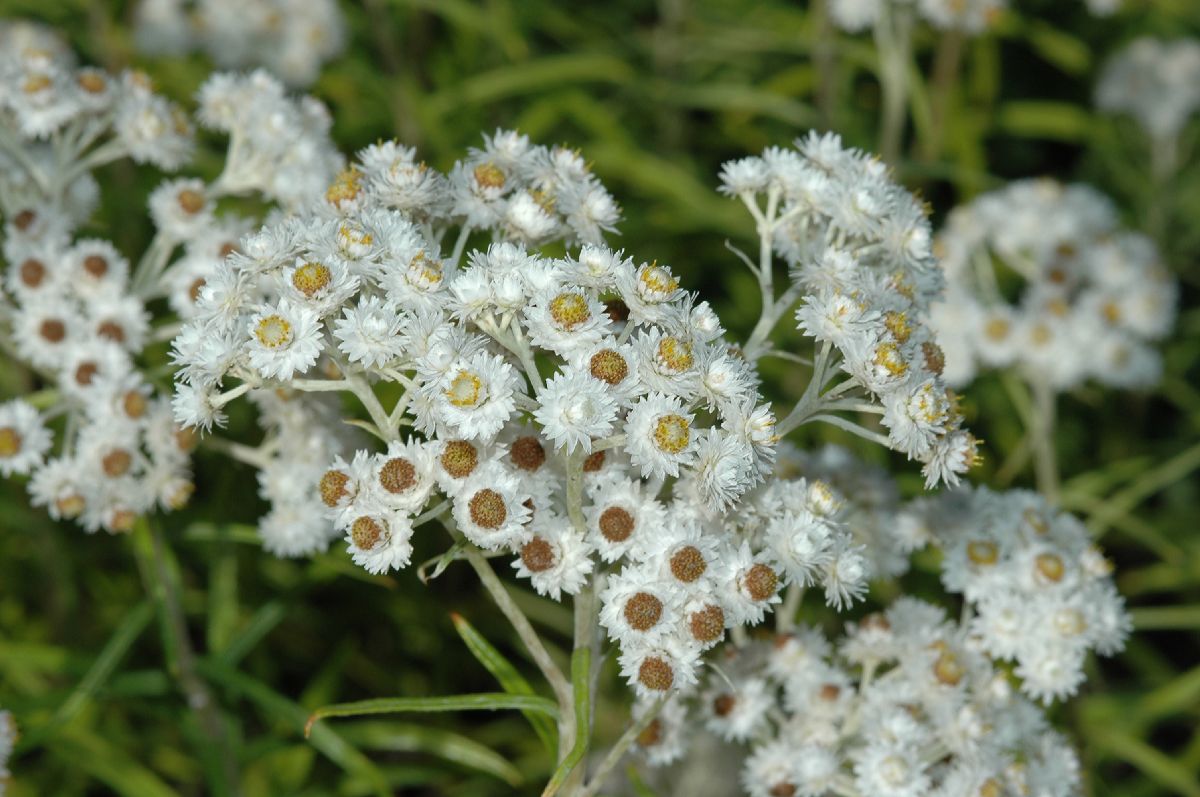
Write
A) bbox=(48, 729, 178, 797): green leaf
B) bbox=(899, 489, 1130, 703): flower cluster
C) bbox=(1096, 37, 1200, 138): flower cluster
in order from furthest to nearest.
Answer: bbox=(1096, 37, 1200, 138): flower cluster
bbox=(48, 729, 178, 797): green leaf
bbox=(899, 489, 1130, 703): flower cluster

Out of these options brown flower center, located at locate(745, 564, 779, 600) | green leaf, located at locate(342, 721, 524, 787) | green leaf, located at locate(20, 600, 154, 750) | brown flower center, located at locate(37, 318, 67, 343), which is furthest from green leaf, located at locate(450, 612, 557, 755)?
brown flower center, located at locate(37, 318, 67, 343)

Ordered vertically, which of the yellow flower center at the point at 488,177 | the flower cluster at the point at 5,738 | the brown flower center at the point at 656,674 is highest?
the yellow flower center at the point at 488,177

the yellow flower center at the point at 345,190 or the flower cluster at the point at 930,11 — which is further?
the flower cluster at the point at 930,11

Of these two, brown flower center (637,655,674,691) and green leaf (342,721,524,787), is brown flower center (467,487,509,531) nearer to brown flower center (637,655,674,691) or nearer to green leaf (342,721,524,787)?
brown flower center (637,655,674,691)

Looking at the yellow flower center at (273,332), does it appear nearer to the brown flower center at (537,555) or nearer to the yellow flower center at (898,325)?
the brown flower center at (537,555)

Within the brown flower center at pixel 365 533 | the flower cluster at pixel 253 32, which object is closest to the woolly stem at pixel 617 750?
the brown flower center at pixel 365 533

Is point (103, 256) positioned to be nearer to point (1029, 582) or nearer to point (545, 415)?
point (545, 415)

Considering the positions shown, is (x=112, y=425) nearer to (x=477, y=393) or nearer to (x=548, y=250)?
(x=477, y=393)

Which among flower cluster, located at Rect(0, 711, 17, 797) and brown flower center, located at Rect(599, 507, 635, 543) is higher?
brown flower center, located at Rect(599, 507, 635, 543)

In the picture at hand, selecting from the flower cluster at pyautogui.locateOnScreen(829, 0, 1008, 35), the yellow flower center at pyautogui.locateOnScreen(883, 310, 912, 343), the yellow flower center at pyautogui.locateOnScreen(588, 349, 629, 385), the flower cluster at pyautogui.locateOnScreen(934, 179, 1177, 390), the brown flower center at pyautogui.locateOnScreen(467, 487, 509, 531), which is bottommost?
the brown flower center at pyautogui.locateOnScreen(467, 487, 509, 531)
